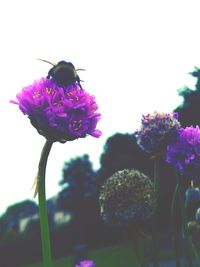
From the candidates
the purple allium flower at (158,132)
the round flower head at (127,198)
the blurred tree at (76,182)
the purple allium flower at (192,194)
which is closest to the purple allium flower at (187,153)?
the purple allium flower at (158,132)

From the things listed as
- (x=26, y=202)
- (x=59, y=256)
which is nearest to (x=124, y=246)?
(x=59, y=256)

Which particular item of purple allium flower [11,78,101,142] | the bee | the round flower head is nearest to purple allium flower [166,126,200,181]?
the round flower head

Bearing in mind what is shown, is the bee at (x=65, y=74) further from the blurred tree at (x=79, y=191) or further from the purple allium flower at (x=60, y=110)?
the blurred tree at (x=79, y=191)

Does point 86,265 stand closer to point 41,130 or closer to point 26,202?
point 41,130

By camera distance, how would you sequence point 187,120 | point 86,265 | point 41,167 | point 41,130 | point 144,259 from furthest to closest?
point 187,120 < point 86,265 < point 144,259 < point 41,130 < point 41,167

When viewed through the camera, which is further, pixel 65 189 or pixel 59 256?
pixel 65 189

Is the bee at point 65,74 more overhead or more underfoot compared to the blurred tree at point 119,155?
more underfoot

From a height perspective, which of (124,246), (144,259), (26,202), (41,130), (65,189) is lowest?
(144,259)

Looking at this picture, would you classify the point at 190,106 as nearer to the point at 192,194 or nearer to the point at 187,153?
the point at 192,194
